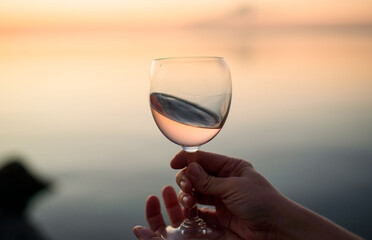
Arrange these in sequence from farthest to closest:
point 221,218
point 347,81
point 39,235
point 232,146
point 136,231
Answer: point 347,81, point 232,146, point 39,235, point 221,218, point 136,231

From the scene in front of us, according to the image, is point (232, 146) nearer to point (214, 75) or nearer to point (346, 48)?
point (214, 75)

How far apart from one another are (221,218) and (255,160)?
65.6 inches

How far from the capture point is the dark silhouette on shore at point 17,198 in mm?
2096

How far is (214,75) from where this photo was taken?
1.11 metres

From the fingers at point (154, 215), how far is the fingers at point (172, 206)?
43 mm

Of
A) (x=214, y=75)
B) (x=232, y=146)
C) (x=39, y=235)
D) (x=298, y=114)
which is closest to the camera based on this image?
(x=214, y=75)

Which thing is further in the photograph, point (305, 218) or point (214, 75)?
point (305, 218)

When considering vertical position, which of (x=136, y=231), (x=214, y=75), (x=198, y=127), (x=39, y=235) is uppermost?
(x=214, y=75)

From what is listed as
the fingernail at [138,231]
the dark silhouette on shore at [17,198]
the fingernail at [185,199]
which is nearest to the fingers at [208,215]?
the fingernail at [185,199]

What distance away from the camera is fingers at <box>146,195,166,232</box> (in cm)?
145

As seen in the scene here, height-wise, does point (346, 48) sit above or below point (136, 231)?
above

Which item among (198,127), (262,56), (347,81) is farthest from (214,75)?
(262,56)

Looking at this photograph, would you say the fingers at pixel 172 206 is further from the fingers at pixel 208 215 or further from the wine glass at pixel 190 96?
the wine glass at pixel 190 96

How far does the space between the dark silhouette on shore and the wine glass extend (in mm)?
1280
